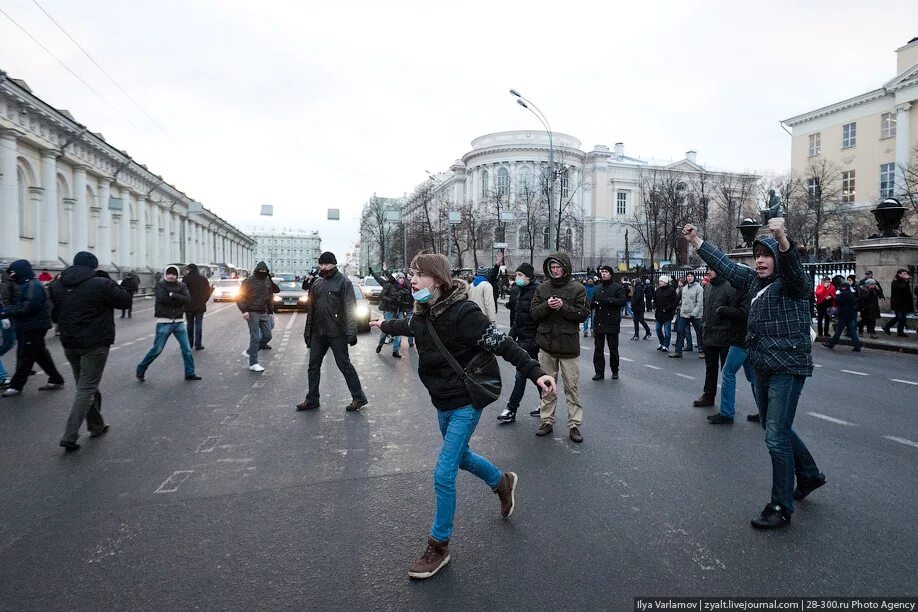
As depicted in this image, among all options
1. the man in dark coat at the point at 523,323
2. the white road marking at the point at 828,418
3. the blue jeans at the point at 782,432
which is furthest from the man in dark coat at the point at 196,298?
the blue jeans at the point at 782,432

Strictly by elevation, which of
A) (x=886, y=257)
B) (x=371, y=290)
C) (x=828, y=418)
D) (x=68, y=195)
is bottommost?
(x=828, y=418)

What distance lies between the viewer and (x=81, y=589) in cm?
320

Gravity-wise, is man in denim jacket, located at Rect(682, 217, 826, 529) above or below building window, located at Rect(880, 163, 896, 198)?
below

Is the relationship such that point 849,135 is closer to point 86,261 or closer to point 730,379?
point 730,379

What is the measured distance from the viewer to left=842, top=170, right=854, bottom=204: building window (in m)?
48.3

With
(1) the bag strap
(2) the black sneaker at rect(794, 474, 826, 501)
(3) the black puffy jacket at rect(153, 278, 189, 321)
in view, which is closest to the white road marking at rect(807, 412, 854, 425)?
(2) the black sneaker at rect(794, 474, 826, 501)

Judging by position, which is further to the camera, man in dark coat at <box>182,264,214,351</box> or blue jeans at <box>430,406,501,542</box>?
man in dark coat at <box>182,264,214,351</box>

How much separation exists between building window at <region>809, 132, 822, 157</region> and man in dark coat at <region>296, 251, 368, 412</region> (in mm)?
56723

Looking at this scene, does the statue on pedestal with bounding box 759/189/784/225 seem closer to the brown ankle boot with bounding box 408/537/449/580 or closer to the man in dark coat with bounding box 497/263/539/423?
the man in dark coat with bounding box 497/263/539/423

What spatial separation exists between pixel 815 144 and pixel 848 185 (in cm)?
602

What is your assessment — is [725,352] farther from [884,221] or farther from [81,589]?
[884,221]

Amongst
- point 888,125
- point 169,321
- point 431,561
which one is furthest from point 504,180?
point 431,561

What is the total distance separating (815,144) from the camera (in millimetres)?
52656

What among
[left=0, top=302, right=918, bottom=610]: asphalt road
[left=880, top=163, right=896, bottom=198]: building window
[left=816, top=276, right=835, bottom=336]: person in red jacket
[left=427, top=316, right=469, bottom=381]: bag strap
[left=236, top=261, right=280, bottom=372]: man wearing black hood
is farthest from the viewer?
[left=880, top=163, right=896, bottom=198]: building window
